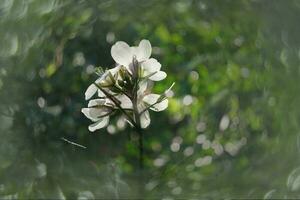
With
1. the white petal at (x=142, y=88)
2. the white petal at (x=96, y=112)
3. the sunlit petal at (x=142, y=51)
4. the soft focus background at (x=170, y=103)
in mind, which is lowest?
the soft focus background at (x=170, y=103)

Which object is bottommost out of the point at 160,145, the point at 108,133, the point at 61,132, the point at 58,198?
the point at 160,145

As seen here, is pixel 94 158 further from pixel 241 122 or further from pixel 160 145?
pixel 160 145

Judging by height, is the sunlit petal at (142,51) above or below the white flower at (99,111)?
above

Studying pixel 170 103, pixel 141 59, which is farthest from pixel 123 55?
pixel 170 103

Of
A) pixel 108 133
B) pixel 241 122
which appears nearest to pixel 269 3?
pixel 241 122

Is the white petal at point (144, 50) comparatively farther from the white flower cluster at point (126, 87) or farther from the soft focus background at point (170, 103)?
the soft focus background at point (170, 103)

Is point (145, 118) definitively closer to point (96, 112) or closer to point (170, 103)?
point (96, 112)

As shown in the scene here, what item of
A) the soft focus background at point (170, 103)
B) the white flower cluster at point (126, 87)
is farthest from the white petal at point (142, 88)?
the soft focus background at point (170, 103)
